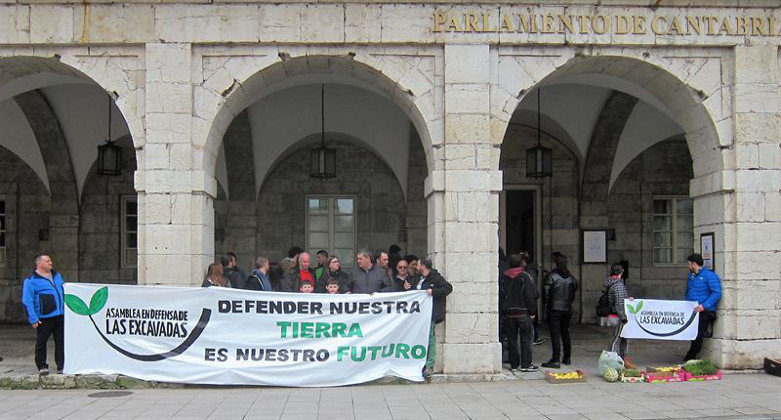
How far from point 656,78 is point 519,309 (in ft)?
12.2

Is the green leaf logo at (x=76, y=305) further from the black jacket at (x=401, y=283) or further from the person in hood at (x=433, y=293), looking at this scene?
the person in hood at (x=433, y=293)

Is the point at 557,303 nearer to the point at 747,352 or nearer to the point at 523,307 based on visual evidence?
the point at 523,307

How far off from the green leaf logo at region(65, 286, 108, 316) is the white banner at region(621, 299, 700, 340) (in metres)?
6.67

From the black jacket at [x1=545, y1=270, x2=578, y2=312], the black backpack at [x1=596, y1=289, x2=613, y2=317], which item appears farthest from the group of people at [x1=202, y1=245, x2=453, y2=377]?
the black backpack at [x1=596, y1=289, x2=613, y2=317]

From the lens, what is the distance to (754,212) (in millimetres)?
9445

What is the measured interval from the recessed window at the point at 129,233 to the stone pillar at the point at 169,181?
19.2 feet

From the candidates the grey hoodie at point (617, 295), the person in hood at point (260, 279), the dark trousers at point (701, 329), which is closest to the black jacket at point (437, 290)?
the person in hood at point (260, 279)

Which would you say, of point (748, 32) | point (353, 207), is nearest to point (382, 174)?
point (353, 207)

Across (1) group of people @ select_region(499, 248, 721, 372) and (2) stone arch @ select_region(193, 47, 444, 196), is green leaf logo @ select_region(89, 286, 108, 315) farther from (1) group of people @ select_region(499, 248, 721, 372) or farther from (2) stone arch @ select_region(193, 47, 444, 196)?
(1) group of people @ select_region(499, 248, 721, 372)

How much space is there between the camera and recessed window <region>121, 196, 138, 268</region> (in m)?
14.5

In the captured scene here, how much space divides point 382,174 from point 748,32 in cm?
727

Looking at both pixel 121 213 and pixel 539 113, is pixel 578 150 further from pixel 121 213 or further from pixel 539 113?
pixel 121 213

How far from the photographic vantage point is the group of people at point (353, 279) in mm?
8930

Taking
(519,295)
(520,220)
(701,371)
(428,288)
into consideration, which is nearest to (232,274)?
(428,288)
